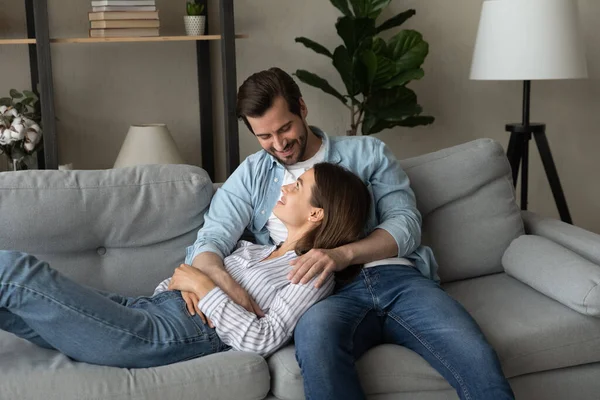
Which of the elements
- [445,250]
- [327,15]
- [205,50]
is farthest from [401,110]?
[445,250]

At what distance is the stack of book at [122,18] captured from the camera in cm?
308

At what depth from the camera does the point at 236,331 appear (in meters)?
1.89

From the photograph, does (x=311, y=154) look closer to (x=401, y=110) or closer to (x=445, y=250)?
(x=445, y=250)

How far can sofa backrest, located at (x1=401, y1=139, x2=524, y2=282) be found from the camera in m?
2.46

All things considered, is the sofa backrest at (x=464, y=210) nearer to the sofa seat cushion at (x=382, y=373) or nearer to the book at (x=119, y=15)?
the sofa seat cushion at (x=382, y=373)

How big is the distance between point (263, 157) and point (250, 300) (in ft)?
1.71

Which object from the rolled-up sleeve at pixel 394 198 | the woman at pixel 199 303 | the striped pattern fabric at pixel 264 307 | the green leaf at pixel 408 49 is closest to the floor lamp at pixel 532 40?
the green leaf at pixel 408 49

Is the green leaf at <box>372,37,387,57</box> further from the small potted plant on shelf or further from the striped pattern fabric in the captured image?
the striped pattern fabric

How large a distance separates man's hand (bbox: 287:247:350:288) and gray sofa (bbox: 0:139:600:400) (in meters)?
0.19

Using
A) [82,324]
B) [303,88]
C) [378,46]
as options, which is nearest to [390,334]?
[82,324]

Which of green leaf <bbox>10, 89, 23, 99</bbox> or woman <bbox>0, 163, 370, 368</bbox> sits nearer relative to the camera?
woman <bbox>0, 163, 370, 368</bbox>

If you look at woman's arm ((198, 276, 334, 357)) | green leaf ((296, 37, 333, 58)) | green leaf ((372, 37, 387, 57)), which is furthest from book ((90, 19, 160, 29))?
woman's arm ((198, 276, 334, 357))

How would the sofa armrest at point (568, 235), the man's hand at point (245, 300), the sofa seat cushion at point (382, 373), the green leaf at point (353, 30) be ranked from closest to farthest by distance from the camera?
the sofa seat cushion at point (382, 373)
the man's hand at point (245, 300)
the sofa armrest at point (568, 235)
the green leaf at point (353, 30)

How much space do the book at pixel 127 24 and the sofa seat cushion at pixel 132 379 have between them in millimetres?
1604
